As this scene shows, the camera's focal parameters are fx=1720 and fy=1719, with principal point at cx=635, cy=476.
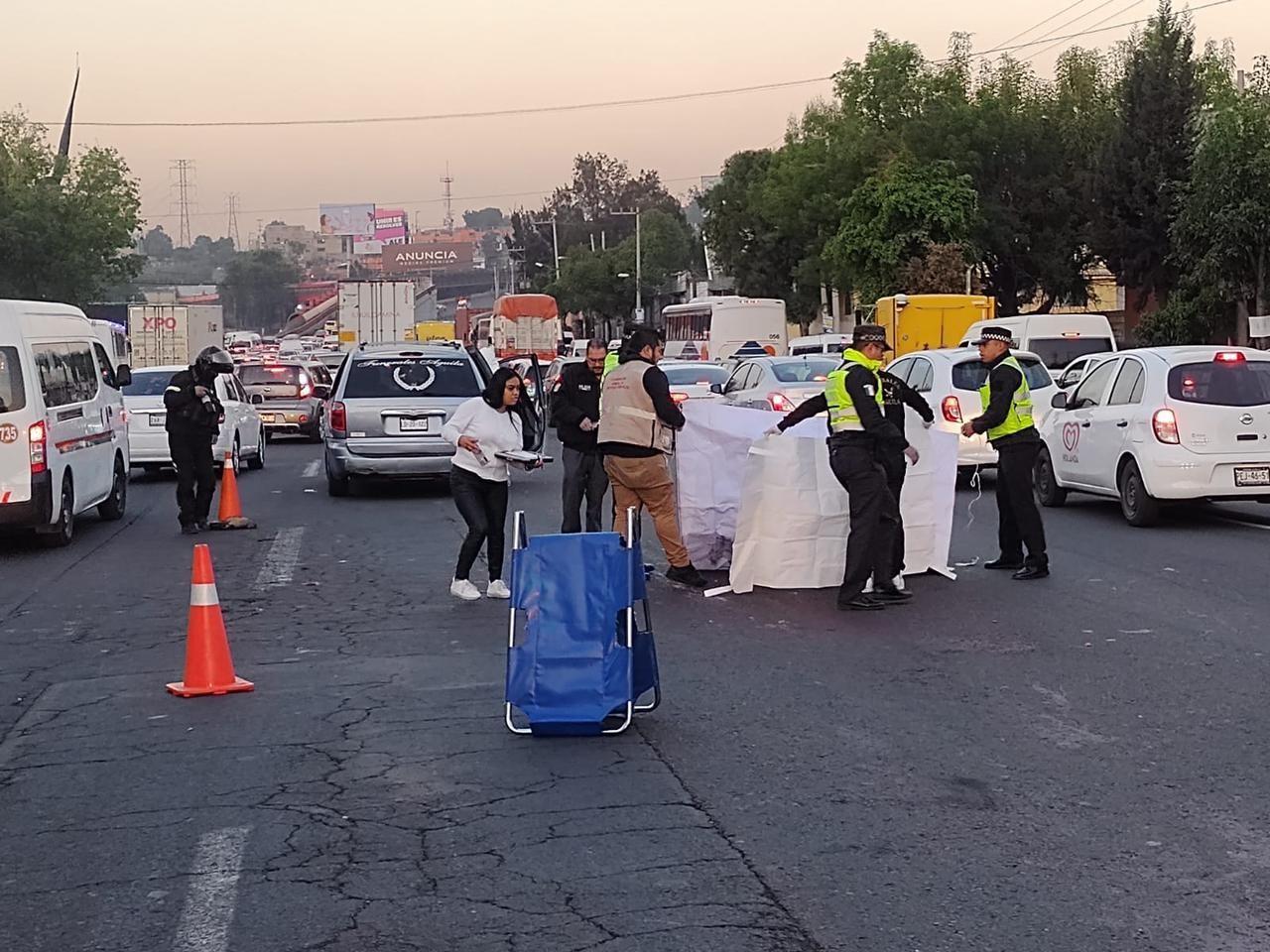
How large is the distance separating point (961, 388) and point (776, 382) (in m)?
5.07

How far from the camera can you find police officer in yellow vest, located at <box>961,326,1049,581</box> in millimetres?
12227

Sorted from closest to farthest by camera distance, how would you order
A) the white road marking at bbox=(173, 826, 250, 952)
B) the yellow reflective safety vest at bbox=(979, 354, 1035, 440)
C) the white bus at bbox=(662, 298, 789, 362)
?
the white road marking at bbox=(173, 826, 250, 952) → the yellow reflective safety vest at bbox=(979, 354, 1035, 440) → the white bus at bbox=(662, 298, 789, 362)

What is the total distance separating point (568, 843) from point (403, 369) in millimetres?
14970

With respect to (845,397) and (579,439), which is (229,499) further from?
(845,397)

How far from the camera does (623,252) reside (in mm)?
103625

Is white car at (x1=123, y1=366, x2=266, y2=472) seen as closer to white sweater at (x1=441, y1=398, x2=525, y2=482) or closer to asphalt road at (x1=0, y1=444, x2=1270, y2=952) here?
white sweater at (x1=441, y1=398, x2=525, y2=482)

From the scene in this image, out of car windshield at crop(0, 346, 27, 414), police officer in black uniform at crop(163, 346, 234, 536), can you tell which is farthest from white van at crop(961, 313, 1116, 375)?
car windshield at crop(0, 346, 27, 414)

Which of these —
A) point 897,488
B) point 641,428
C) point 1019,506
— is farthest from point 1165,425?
point 641,428

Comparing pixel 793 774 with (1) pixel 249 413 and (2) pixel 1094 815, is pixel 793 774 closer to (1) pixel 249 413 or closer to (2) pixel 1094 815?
(2) pixel 1094 815

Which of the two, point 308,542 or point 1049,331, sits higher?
point 1049,331

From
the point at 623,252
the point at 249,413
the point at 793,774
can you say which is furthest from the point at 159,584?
the point at 623,252

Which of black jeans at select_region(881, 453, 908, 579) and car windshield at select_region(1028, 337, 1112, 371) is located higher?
car windshield at select_region(1028, 337, 1112, 371)

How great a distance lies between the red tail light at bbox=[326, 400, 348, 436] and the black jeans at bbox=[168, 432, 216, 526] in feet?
9.92

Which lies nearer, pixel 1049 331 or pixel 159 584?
pixel 159 584
